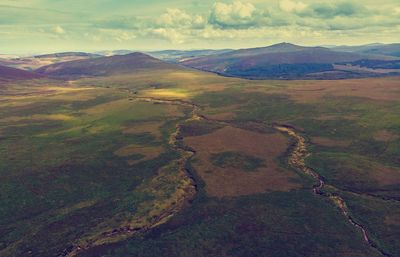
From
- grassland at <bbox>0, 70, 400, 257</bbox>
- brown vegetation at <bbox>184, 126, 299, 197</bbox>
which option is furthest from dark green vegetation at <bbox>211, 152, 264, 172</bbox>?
brown vegetation at <bbox>184, 126, 299, 197</bbox>

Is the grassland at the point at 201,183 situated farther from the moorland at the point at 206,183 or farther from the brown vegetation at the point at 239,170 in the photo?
the brown vegetation at the point at 239,170

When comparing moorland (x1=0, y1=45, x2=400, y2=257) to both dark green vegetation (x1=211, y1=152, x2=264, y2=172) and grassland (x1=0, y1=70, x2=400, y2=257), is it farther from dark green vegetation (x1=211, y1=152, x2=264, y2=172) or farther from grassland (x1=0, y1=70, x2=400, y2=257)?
dark green vegetation (x1=211, y1=152, x2=264, y2=172)

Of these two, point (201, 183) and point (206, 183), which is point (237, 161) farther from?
point (201, 183)

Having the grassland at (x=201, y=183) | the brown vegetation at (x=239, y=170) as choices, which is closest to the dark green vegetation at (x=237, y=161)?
the grassland at (x=201, y=183)

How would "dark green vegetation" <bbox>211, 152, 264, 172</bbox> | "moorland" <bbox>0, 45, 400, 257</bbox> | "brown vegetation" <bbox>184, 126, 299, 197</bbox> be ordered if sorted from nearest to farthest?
"moorland" <bbox>0, 45, 400, 257</bbox> → "brown vegetation" <bbox>184, 126, 299, 197</bbox> → "dark green vegetation" <bbox>211, 152, 264, 172</bbox>

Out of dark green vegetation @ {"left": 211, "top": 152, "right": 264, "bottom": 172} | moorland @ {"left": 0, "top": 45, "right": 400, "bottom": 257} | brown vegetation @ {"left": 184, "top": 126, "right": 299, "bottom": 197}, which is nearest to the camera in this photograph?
moorland @ {"left": 0, "top": 45, "right": 400, "bottom": 257}

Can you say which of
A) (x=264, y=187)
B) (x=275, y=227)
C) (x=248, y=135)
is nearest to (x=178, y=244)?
(x=275, y=227)

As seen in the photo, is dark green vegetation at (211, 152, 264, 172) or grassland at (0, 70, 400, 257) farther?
dark green vegetation at (211, 152, 264, 172)
